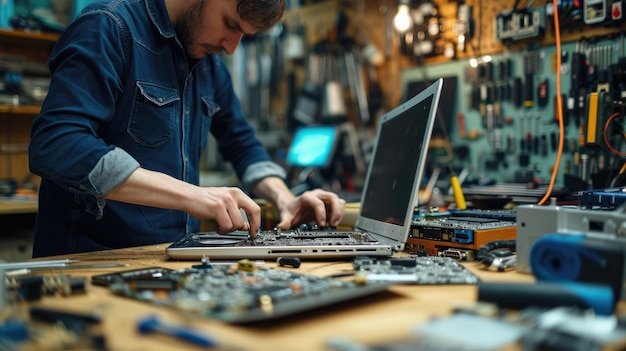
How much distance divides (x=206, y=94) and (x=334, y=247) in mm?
913

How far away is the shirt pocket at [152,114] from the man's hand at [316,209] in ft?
1.42

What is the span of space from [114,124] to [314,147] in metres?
2.12

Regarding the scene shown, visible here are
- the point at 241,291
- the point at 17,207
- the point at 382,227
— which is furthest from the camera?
the point at 17,207

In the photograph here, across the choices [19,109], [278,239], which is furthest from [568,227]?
[19,109]

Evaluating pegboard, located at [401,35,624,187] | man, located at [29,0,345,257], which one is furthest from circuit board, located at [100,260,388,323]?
pegboard, located at [401,35,624,187]

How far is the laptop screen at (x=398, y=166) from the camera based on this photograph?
3.61 feet

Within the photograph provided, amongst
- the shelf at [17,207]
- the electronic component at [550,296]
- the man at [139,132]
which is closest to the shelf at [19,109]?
the shelf at [17,207]

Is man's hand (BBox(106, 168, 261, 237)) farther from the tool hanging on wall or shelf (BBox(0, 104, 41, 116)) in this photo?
the tool hanging on wall

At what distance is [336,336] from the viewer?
0.60 meters

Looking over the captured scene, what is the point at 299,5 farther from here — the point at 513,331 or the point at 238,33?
the point at 513,331

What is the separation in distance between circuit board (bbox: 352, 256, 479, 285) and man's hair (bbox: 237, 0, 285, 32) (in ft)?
2.60

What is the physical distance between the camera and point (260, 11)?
57.9 inches

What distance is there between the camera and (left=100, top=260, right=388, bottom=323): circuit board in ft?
2.12

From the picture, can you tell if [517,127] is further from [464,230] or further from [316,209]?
[464,230]
